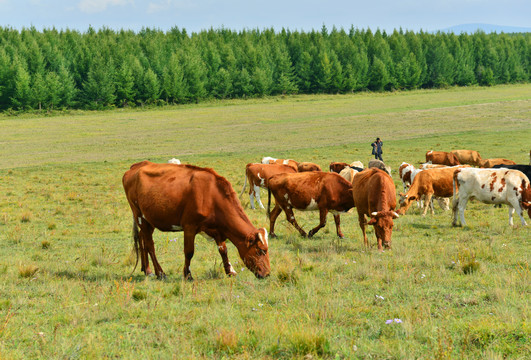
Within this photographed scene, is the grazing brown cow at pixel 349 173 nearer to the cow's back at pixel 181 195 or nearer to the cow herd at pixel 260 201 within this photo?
the cow herd at pixel 260 201

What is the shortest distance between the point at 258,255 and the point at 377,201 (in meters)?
4.67

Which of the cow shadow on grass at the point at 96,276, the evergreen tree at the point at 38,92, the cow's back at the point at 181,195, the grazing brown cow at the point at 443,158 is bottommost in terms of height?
the grazing brown cow at the point at 443,158

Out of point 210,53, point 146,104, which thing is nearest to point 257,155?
point 146,104

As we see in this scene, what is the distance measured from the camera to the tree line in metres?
92.7

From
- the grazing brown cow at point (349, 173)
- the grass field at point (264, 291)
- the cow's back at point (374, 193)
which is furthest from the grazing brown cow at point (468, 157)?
the cow's back at point (374, 193)

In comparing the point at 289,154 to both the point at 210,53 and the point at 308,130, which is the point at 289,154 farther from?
the point at 210,53

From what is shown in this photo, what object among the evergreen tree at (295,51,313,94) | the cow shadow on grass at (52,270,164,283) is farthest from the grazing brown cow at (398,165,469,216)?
the evergreen tree at (295,51,313,94)

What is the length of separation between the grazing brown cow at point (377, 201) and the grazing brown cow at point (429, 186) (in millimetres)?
4587

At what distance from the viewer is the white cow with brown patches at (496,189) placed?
1498 centimetres

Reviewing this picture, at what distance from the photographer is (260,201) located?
67.5ft

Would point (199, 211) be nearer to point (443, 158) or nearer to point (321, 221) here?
point (321, 221)

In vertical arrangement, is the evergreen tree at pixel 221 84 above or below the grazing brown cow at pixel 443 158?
above

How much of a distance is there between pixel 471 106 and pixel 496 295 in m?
74.6

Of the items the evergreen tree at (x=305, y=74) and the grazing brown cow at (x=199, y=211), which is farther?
the evergreen tree at (x=305, y=74)
